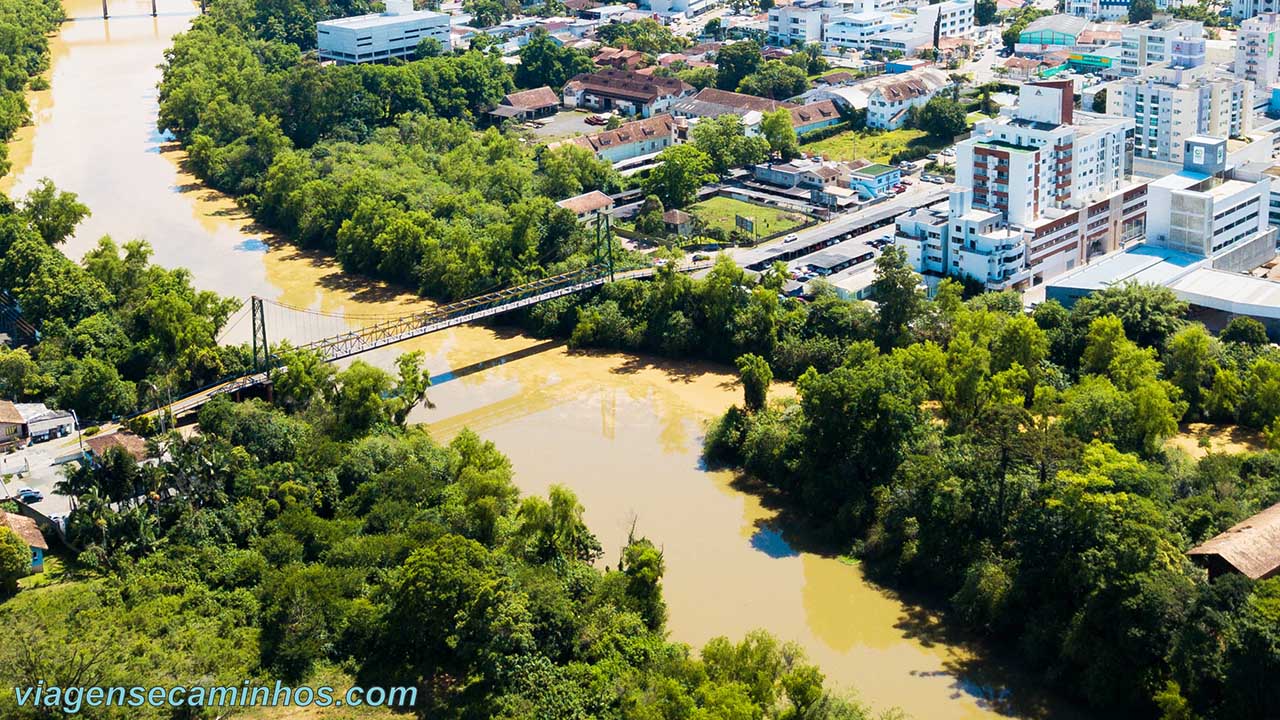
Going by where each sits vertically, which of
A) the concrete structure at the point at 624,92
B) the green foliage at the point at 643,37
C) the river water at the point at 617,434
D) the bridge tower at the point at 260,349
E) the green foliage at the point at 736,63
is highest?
the green foliage at the point at 643,37

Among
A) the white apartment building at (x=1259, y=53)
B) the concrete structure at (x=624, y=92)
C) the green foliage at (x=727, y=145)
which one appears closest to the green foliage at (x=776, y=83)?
the concrete structure at (x=624, y=92)

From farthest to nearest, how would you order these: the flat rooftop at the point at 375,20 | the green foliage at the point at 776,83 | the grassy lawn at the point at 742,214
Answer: the flat rooftop at the point at 375,20 < the green foliage at the point at 776,83 < the grassy lawn at the point at 742,214

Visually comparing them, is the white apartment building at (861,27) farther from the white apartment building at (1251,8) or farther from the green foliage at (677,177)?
the green foliage at (677,177)

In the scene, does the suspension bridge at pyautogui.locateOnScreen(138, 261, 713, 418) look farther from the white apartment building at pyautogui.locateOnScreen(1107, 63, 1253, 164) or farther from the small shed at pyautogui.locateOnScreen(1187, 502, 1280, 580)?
the small shed at pyautogui.locateOnScreen(1187, 502, 1280, 580)

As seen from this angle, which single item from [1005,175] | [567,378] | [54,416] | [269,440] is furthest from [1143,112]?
[54,416]

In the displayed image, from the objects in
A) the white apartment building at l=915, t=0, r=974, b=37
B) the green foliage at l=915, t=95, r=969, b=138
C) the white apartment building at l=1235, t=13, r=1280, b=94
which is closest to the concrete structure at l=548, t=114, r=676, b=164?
the green foliage at l=915, t=95, r=969, b=138

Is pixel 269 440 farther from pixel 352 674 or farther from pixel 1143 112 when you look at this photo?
pixel 1143 112

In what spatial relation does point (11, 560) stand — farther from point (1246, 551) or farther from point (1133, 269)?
point (1133, 269)

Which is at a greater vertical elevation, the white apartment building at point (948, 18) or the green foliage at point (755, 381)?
the white apartment building at point (948, 18)
